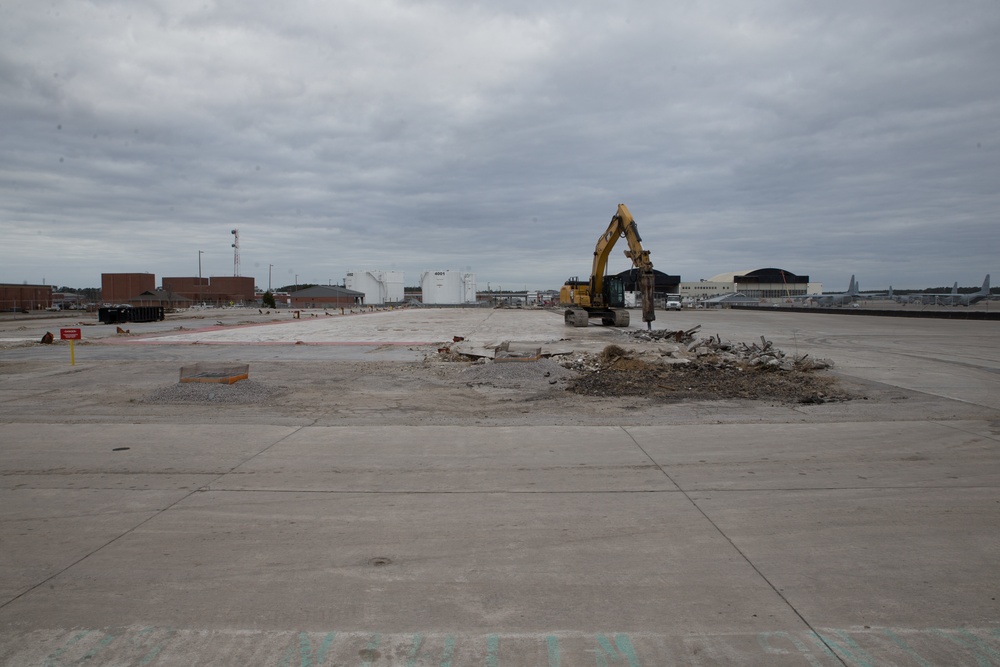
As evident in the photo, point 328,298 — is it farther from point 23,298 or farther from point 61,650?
point 61,650

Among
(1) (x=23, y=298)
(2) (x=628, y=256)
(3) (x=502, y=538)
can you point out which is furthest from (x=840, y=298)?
(1) (x=23, y=298)

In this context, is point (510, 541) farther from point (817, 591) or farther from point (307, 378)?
point (307, 378)

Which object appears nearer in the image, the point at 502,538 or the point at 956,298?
the point at 502,538

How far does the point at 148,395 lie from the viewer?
12258 mm

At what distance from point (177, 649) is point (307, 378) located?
41.0 ft

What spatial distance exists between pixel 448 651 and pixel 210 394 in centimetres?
987

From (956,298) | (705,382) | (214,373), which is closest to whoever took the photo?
(214,373)

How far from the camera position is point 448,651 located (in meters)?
3.44

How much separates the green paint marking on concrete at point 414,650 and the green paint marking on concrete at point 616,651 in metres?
0.97

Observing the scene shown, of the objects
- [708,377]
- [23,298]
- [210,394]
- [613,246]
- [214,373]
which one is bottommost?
[210,394]

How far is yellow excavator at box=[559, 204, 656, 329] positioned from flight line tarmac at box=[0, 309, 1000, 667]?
69.2 feet

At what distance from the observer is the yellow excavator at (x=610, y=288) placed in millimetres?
31172

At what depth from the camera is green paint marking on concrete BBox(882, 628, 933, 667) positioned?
3314 mm

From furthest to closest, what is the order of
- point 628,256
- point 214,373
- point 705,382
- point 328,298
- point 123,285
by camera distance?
point 328,298, point 123,285, point 628,256, point 705,382, point 214,373
